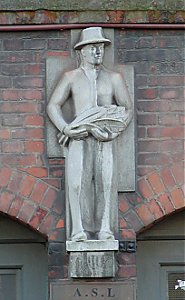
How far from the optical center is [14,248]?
9141 mm

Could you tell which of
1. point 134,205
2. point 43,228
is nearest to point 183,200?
point 134,205

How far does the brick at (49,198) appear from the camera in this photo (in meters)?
8.80

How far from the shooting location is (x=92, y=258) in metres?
8.62

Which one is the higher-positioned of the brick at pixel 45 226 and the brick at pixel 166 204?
the brick at pixel 166 204

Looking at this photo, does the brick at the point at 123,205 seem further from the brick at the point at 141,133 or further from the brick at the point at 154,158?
the brick at the point at 141,133

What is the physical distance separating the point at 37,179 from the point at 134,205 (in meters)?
0.68

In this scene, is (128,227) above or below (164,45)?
below

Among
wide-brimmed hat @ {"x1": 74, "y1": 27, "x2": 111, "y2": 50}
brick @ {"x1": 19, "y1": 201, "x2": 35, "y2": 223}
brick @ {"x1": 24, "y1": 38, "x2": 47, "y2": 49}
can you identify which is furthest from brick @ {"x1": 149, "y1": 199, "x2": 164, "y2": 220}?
brick @ {"x1": 24, "y1": 38, "x2": 47, "y2": 49}

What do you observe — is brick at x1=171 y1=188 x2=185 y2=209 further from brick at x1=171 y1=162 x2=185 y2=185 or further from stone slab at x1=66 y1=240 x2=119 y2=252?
stone slab at x1=66 y1=240 x2=119 y2=252

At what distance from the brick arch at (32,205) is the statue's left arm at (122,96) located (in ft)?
2.41

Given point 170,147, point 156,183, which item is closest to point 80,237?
point 156,183

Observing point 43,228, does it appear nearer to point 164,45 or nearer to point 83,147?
point 83,147

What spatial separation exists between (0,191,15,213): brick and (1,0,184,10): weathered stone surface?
1278 mm

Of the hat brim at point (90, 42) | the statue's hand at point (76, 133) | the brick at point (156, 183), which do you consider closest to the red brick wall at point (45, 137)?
the brick at point (156, 183)
